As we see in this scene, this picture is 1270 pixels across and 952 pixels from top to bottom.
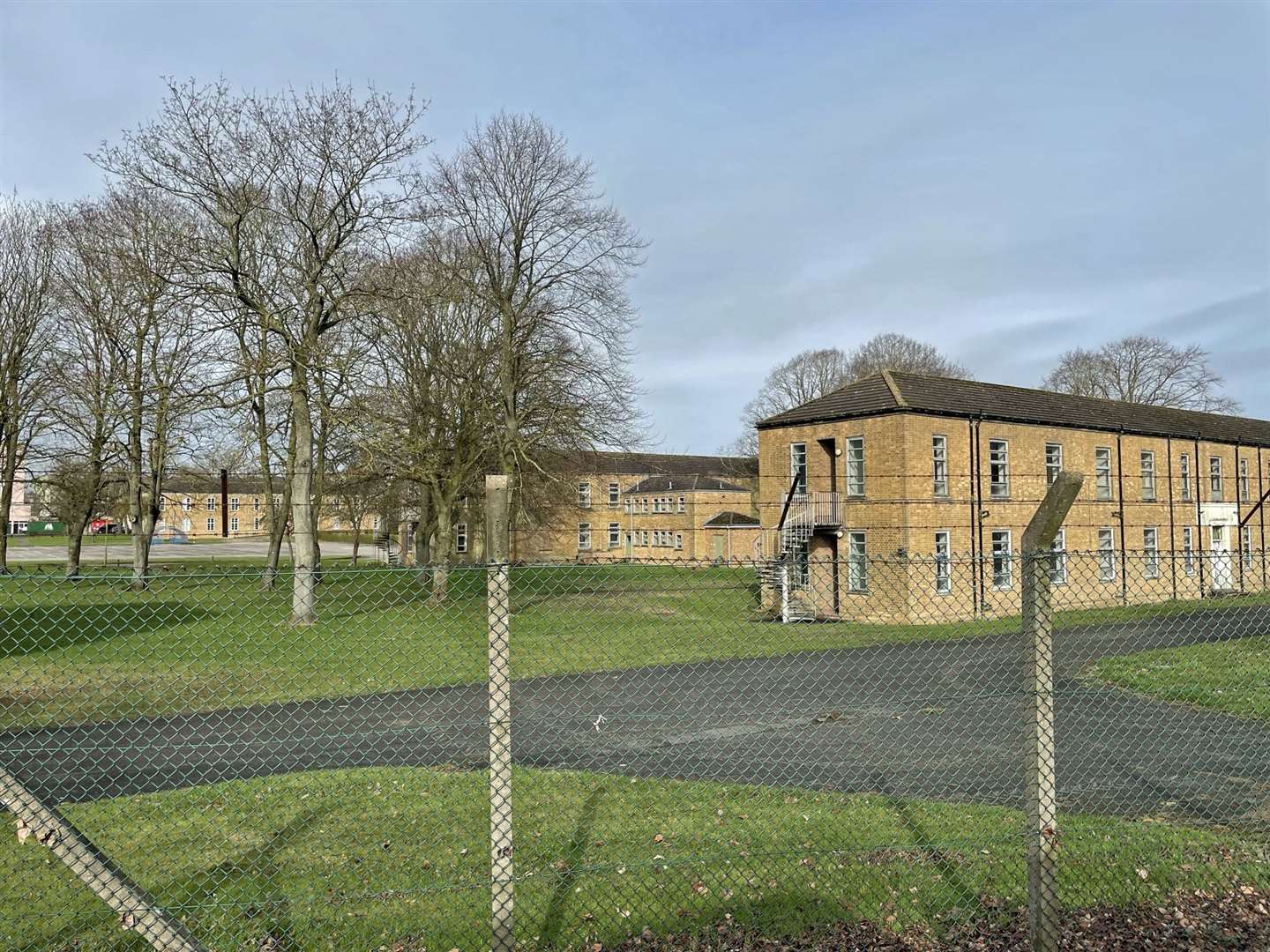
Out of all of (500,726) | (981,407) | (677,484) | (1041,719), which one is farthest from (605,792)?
(677,484)

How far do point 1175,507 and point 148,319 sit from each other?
122ft

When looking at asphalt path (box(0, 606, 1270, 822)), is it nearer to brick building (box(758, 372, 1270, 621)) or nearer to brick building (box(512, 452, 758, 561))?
brick building (box(758, 372, 1270, 621))

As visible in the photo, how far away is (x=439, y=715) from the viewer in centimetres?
1173

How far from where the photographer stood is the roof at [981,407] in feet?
91.0

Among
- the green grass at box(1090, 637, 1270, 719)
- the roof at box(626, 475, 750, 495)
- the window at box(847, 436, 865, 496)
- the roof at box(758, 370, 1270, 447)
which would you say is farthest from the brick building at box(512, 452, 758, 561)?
the green grass at box(1090, 637, 1270, 719)

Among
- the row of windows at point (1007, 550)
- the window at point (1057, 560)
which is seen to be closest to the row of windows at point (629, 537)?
the row of windows at point (1007, 550)

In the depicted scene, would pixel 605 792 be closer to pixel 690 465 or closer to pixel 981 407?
pixel 981 407

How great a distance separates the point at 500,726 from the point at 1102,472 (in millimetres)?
33720

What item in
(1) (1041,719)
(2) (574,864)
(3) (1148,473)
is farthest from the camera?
(3) (1148,473)

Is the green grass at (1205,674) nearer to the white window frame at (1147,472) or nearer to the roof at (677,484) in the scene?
the white window frame at (1147,472)

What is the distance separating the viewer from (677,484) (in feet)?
207

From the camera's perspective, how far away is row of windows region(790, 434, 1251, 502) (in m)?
27.7

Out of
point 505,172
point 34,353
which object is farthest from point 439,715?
point 34,353

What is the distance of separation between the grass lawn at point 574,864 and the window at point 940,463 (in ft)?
72.4
